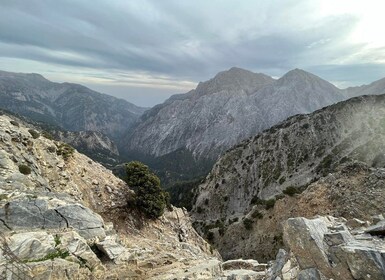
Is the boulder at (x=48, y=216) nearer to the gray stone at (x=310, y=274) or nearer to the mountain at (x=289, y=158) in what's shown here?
the gray stone at (x=310, y=274)

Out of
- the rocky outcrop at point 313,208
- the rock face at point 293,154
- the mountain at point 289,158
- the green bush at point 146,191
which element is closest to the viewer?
the green bush at point 146,191

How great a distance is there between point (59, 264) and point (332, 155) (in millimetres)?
112079

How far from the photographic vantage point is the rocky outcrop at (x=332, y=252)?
14.8 metres

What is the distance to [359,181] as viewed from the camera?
54.2 m

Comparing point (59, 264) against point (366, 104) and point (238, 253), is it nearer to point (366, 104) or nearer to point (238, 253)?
point (238, 253)

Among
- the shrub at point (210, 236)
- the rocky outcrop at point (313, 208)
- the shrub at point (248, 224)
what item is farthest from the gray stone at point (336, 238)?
the shrub at point (210, 236)

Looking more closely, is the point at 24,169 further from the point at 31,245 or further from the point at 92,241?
the point at 31,245

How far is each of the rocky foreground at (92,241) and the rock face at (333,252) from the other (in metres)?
0.04

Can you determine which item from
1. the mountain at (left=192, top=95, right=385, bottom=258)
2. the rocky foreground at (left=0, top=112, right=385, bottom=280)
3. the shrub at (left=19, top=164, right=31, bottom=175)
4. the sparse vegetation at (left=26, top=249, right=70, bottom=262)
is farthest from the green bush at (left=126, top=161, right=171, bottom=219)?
the mountain at (left=192, top=95, right=385, bottom=258)

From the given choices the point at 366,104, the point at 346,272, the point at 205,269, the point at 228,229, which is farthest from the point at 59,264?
the point at 366,104

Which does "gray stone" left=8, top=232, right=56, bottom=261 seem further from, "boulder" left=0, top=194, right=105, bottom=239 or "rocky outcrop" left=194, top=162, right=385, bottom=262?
"rocky outcrop" left=194, top=162, right=385, bottom=262

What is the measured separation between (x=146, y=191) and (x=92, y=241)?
70.4 ft

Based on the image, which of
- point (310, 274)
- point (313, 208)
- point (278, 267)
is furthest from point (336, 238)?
point (313, 208)

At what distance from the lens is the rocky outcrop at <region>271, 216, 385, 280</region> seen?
48.5 feet
